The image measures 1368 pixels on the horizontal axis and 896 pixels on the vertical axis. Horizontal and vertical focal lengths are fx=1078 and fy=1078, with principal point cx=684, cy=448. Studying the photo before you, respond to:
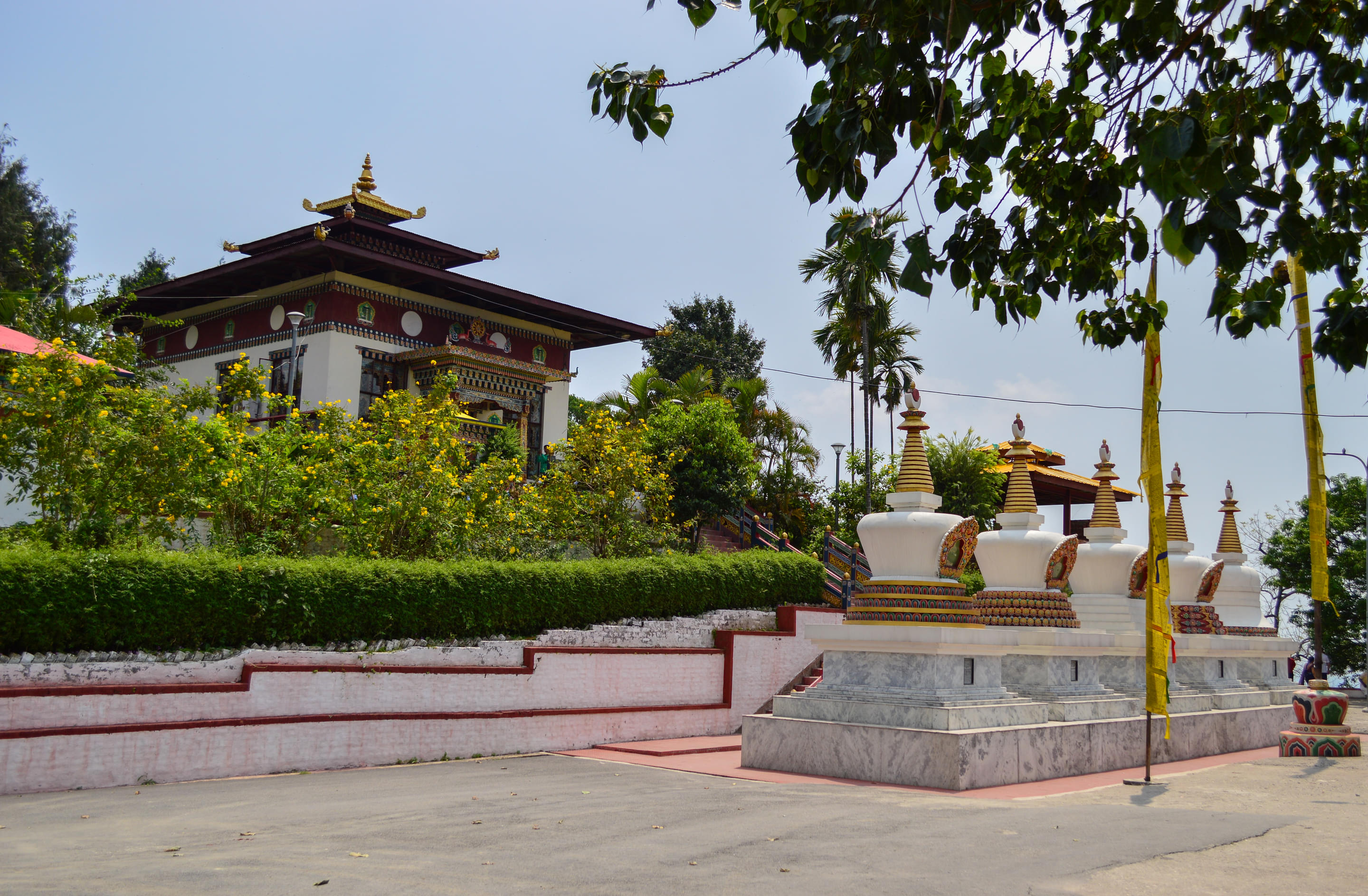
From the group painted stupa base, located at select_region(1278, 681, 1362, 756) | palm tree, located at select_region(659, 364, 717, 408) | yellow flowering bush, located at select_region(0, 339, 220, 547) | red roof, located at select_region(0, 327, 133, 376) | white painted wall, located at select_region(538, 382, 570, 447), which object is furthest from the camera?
palm tree, located at select_region(659, 364, 717, 408)

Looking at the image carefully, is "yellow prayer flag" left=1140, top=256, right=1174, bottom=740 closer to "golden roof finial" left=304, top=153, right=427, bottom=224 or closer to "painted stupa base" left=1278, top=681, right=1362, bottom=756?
"painted stupa base" left=1278, top=681, right=1362, bottom=756

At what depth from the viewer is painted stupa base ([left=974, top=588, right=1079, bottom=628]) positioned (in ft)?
50.5

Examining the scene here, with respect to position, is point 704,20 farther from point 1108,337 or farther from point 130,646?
point 130,646

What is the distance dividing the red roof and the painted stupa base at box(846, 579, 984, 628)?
10.2 meters

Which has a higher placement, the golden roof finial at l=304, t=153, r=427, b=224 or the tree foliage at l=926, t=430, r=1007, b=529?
the golden roof finial at l=304, t=153, r=427, b=224

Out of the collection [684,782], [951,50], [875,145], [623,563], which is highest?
[951,50]

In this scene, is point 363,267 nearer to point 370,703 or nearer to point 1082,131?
point 370,703

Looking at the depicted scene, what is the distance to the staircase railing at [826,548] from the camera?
22.2 m

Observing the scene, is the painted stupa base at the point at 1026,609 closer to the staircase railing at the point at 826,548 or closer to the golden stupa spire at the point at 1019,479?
the golden stupa spire at the point at 1019,479

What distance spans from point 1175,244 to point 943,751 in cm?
909

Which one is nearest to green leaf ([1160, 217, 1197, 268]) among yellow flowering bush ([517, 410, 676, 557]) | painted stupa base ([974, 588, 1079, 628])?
painted stupa base ([974, 588, 1079, 628])

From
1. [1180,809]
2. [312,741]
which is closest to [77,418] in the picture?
[312,741]

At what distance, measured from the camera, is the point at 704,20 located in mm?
4984

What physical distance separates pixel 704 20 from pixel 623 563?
1329 centimetres
